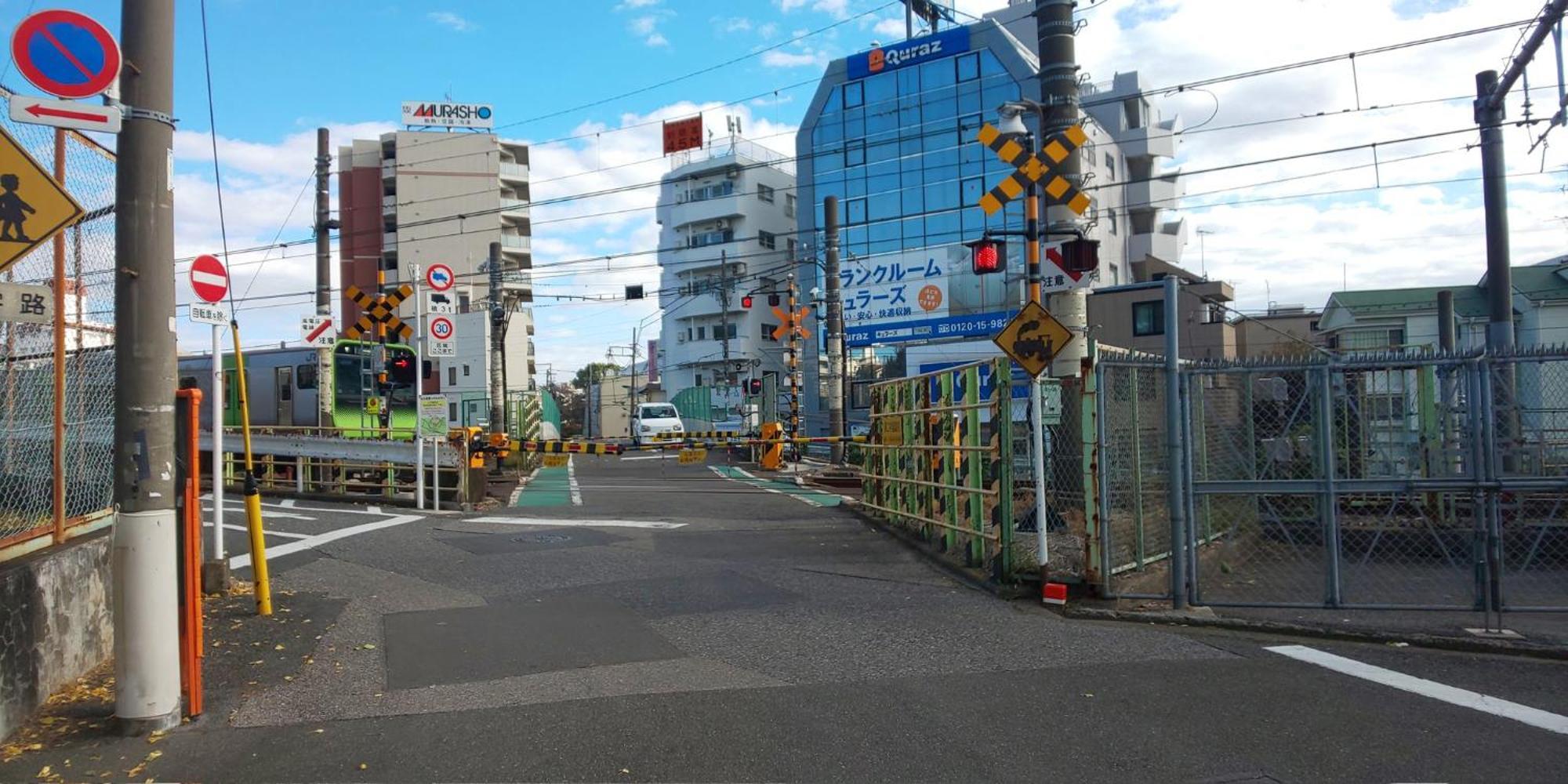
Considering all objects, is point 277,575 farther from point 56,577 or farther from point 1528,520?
point 1528,520

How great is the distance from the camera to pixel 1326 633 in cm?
693

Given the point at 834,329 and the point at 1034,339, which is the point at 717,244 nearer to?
the point at 834,329

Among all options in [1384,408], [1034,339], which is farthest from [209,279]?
[1384,408]

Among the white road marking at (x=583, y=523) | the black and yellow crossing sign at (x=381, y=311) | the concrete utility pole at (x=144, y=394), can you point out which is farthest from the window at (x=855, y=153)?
the concrete utility pole at (x=144, y=394)

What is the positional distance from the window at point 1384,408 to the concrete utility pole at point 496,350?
66.7 ft

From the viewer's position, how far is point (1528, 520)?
7.63 meters

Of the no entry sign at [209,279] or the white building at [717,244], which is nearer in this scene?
the no entry sign at [209,279]

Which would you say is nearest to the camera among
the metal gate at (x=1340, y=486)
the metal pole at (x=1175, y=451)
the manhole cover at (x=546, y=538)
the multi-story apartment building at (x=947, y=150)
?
the metal gate at (x=1340, y=486)

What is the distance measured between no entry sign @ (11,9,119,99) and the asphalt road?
3.23m

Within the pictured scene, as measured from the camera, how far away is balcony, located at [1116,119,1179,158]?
172 ft

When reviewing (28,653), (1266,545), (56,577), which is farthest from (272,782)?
(1266,545)

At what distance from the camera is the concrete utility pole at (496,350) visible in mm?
26891

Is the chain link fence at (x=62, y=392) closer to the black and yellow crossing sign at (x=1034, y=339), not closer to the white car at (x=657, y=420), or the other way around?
the black and yellow crossing sign at (x=1034, y=339)

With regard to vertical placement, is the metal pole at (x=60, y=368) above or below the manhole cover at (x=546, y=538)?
above
